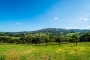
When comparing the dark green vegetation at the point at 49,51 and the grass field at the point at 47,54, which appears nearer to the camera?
the grass field at the point at 47,54

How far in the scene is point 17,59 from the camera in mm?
10781

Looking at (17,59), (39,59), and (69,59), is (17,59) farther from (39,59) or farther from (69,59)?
(69,59)

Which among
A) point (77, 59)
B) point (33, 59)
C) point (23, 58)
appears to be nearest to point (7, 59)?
point (23, 58)

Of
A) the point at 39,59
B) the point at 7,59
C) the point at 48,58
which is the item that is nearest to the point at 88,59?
the point at 48,58

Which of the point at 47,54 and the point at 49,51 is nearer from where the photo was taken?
the point at 47,54

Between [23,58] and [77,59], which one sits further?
[23,58]

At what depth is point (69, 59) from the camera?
34.4ft

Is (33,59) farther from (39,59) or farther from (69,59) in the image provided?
(69,59)

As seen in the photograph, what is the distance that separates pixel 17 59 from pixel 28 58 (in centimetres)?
99

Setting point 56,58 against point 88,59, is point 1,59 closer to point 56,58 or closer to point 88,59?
point 56,58

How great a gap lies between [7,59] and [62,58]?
4.99 m

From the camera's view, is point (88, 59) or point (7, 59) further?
point (7, 59)

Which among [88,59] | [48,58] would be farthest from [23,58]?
[88,59]

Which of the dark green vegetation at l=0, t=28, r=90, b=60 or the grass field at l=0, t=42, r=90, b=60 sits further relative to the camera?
the dark green vegetation at l=0, t=28, r=90, b=60
